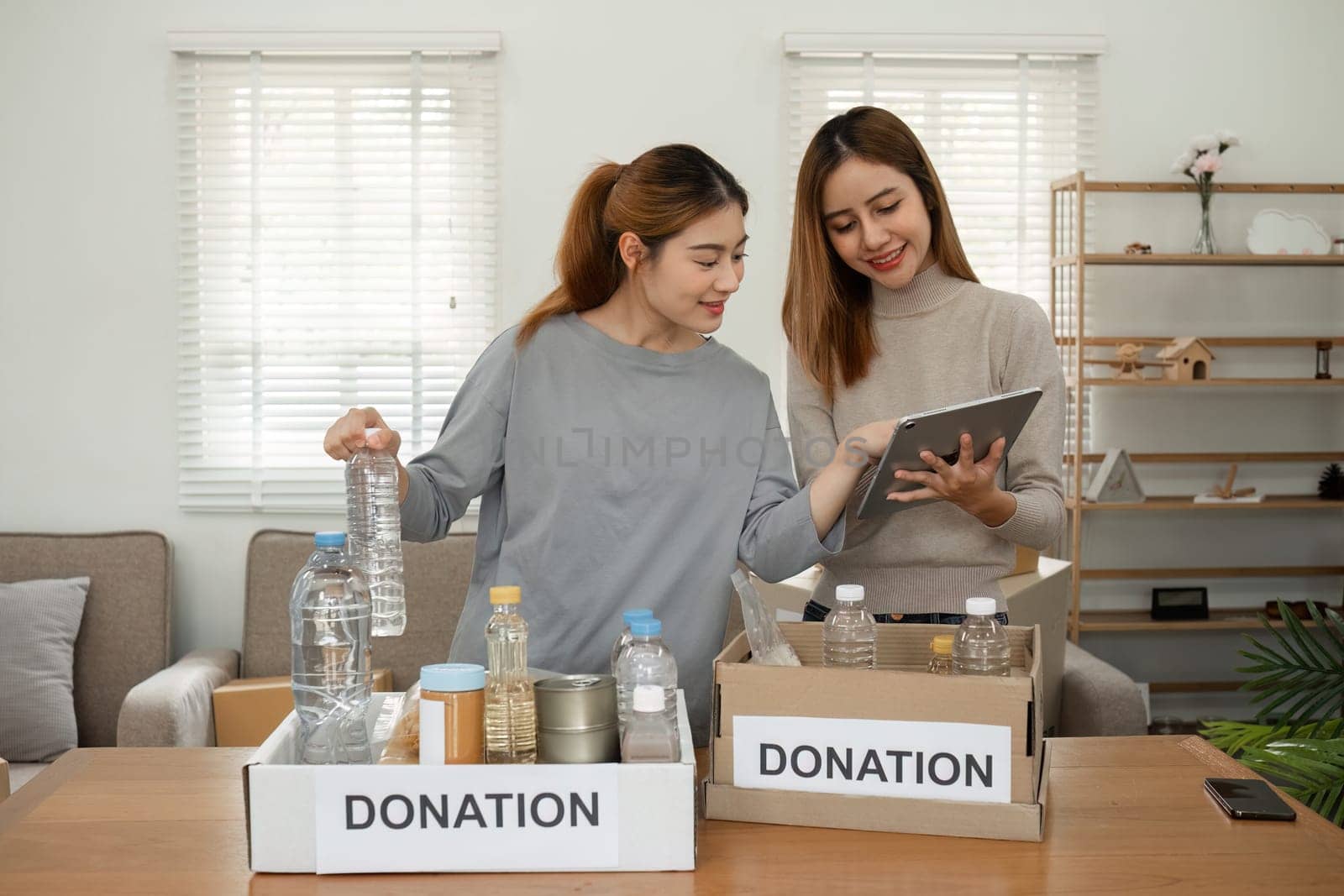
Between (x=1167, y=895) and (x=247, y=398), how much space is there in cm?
307

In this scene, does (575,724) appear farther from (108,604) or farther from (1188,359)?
(1188,359)

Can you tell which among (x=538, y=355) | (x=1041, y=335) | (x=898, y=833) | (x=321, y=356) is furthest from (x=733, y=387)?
(x=321, y=356)

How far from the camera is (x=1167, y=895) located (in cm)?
107

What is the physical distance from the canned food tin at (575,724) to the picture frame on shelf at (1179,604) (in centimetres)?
287

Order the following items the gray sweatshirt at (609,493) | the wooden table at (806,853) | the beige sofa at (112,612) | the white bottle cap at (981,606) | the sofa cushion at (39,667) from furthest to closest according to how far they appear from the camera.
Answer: the beige sofa at (112,612), the sofa cushion at (39,667), the gray sweatshirt at (609,493), the white bottle cap at (981,606), the wooden table at (806,853)

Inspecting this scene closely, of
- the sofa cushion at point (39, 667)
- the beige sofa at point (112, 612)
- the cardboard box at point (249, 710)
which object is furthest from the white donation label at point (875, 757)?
the sofa cushion at point (39, 667)

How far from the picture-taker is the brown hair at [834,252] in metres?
1.63

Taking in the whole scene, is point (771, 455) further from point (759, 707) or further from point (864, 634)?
point (759, 707)

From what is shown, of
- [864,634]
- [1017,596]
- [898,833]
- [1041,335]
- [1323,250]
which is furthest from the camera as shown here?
[1323,250]

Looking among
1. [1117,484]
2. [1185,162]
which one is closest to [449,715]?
[1117,484]

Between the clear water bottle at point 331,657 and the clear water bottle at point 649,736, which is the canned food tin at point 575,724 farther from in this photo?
the clear water bottle at point 331,657

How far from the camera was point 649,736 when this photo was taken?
111cm

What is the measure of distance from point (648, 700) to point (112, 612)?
8.85 ft

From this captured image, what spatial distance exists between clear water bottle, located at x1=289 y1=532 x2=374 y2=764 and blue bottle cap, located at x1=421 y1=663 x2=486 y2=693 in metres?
0.11
